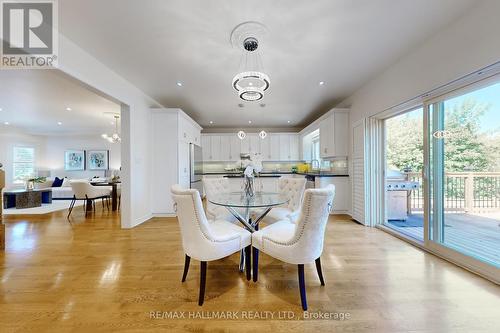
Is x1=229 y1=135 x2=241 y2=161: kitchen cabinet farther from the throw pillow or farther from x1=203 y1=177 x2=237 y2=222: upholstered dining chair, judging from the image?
the throw pillow

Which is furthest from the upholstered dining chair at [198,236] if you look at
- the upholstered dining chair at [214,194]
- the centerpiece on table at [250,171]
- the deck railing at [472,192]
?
the deck railing at [472,192]

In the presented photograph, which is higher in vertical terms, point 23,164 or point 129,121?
point 129,121

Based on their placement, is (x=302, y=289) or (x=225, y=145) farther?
(x=225, y=145)

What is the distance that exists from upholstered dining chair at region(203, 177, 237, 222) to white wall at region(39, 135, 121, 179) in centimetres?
740

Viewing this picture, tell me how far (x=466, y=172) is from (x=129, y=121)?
5.12 m

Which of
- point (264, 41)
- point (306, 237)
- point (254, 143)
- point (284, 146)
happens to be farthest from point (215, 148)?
point (306, 237)

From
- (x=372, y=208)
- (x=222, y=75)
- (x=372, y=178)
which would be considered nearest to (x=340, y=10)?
(x=222, y=75)

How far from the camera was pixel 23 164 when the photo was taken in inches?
305

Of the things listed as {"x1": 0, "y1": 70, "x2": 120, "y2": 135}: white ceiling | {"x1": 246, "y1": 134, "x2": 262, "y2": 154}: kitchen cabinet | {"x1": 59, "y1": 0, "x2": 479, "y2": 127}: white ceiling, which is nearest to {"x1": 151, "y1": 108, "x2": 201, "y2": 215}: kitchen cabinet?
{"x1": 59, "y1": 0, "x2": 479, "y2": 127}: white ceiling

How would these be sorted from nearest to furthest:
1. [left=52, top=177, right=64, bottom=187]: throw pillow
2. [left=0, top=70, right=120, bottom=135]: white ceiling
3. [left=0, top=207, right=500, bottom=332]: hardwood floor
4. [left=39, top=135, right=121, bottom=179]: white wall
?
[left=0, top=207, right=500, bottom=332]: hardwood floor
[left=0, top=70, right=120, bottom=135]: white ceiling
[left=52, top=177, right=64, bottom=187]: throw pillow
[left=39, top=135, right=121, bottom=179]: white wall

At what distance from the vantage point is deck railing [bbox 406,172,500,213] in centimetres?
208

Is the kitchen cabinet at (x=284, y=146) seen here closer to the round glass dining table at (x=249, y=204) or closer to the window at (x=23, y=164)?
the round glass dining table at (x=249, y=204)

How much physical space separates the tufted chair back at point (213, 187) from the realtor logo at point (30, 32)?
2.30 meters

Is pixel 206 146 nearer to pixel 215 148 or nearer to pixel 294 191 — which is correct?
pixel 215 148
